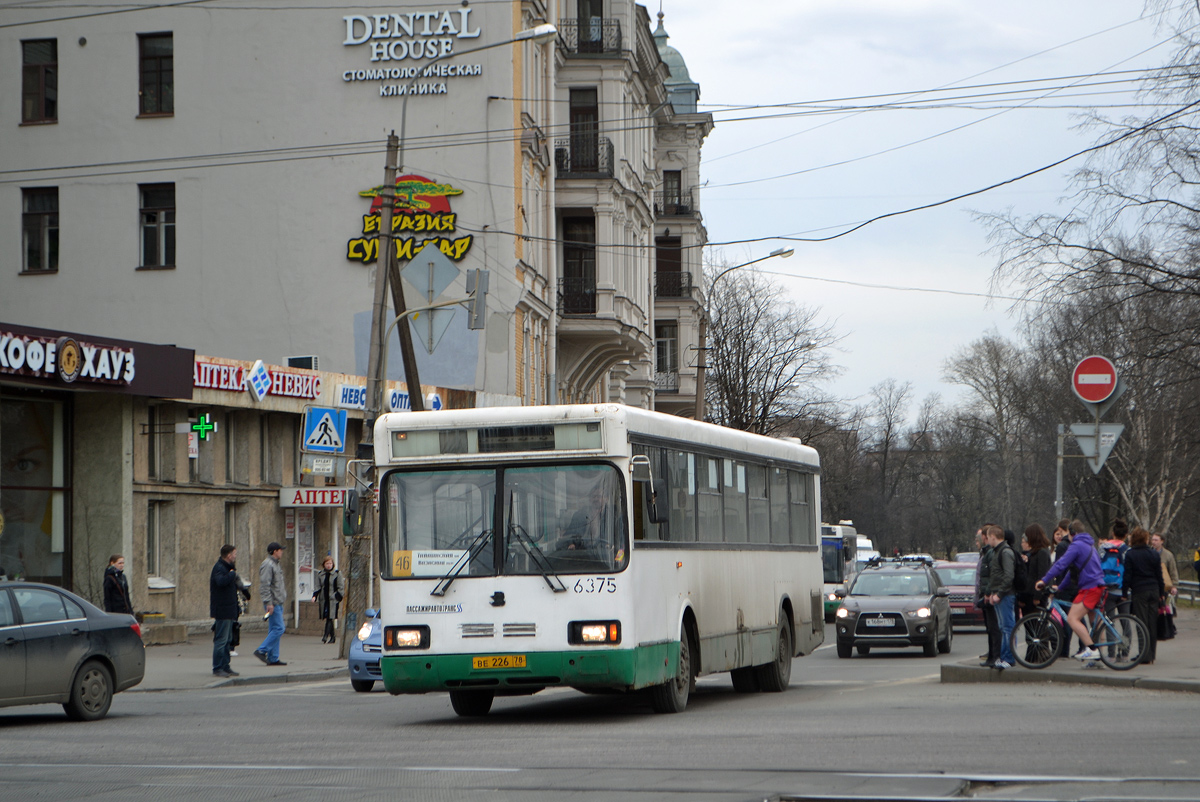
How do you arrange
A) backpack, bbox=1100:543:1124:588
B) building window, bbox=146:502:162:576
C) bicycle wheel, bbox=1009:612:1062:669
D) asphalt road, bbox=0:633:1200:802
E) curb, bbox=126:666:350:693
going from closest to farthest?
asphalt road, bbox=0:633:1200:802, bicycle wheel, bbox=1009:612:1062:669, curb, bbox=126:666:350:693, backpack, bbox=1100:543:1124:588, building window, bbox=146:502:162:576

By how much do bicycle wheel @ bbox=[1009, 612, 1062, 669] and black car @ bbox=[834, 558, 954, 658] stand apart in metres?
8.06

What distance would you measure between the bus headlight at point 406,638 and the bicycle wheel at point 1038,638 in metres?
7.49

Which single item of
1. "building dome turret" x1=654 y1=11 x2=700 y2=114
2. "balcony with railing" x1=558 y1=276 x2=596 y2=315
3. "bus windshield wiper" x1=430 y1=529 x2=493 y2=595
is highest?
"building dome turret" x1=654 y1=11 x2=700 y2=114

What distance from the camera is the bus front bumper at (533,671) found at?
13.3 metres

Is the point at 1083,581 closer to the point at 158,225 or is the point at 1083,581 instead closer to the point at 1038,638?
the point at 1038,638

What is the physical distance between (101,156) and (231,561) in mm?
23509

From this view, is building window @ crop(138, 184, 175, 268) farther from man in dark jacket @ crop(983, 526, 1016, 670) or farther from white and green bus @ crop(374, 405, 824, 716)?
white and green bus @ crop(374, 405, 824, 716)

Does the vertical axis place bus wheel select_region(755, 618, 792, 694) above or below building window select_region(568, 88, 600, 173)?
below

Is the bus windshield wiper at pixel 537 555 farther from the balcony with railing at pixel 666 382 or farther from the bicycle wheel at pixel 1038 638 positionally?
the balcony with railing at pixel 666 382

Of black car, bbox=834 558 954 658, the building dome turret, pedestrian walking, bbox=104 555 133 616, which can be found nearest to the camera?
pedestrian walking, bbox=104 555 133 616

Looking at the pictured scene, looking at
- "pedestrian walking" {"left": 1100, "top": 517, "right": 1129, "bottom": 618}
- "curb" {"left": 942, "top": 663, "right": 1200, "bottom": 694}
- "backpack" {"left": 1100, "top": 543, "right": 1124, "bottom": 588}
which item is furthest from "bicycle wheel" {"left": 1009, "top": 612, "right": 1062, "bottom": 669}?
"backpack" {"left": 1100, "top": 543, "right": 1124, "bottom": 588}

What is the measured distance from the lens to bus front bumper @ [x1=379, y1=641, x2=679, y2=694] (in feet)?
43.5

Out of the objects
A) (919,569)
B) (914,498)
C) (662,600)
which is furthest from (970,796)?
(914,498)

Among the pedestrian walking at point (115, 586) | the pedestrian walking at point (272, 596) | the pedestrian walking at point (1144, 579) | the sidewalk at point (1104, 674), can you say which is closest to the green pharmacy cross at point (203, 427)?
the pedestrian walking at point (115, 586)
